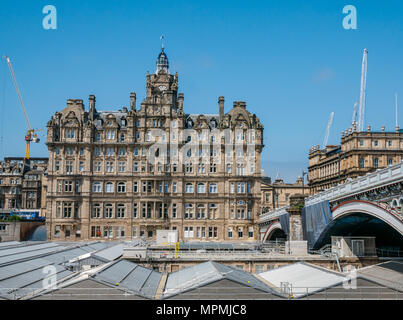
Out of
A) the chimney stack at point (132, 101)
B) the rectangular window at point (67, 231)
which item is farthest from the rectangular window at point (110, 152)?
the rectangular window at point (67, 231)

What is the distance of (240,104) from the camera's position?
111938 mm

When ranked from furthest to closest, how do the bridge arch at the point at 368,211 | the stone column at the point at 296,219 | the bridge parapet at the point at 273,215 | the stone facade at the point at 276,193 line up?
1. the stone facade at the point at 276,193
2. the bridge parapet at the point at 273,215
3. the stone column at the point at 296,219
4. the bridge arch at the point at 368,211

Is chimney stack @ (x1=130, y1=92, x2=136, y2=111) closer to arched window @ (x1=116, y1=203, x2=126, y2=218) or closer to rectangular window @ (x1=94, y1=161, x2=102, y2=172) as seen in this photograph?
rectangular window @ (x1=94, y1=161, x2=102, y2=172)

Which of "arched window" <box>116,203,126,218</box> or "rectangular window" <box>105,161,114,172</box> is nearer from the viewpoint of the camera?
"arched window" <box>116,203,126,218</box>

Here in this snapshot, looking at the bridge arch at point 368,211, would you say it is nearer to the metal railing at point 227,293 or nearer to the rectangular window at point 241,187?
the metal railing at point 227,293

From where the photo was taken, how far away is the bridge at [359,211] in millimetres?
40219

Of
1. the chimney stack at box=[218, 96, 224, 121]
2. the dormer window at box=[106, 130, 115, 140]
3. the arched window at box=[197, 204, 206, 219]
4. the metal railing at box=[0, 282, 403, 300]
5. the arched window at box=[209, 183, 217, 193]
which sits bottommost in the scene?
the metal railing at box=[0, 282, 403, 300]

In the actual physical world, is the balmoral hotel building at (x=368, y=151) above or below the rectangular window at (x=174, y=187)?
above

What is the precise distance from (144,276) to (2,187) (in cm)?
13546

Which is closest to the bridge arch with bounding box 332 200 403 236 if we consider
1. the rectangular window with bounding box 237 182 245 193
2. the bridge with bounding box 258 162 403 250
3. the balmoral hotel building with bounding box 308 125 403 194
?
the bridge with bounding box 258 162 403 250

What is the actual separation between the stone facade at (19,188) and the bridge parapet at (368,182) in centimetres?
12108

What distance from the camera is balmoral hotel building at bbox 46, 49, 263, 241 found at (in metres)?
106
